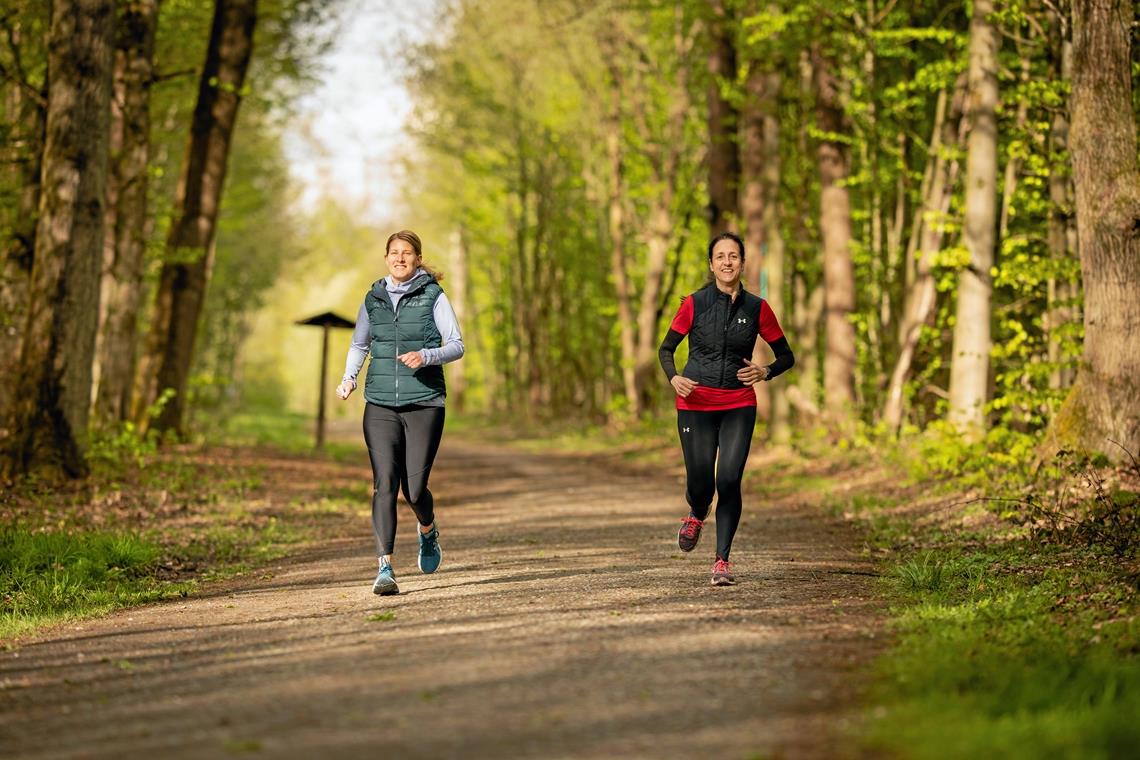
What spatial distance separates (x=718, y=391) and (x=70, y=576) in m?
4.93

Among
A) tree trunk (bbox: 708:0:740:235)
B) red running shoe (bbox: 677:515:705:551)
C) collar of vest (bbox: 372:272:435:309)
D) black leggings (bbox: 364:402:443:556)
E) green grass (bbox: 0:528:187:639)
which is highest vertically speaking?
tree trunk (bbox: 708:0:740:235)

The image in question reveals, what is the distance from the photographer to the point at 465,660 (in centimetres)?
602

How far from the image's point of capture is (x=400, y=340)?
8477 mm

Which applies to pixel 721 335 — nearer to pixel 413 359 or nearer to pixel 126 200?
pixel 413 359

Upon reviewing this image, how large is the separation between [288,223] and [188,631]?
49446 mm

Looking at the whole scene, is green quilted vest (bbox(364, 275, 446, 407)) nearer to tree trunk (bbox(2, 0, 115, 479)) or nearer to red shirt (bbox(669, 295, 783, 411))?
red shirt (bbox(669, 295, 783, 411))

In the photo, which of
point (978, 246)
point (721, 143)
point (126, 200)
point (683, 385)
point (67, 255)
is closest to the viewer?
point (683, 385)

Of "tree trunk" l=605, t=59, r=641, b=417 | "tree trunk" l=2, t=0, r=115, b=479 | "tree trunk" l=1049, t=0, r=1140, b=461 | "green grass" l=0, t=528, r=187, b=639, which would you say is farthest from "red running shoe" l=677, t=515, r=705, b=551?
"tree trunk" l=605, t=59, r=641, b=417

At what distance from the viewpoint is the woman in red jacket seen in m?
8.36

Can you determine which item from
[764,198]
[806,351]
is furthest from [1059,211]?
[764,198]

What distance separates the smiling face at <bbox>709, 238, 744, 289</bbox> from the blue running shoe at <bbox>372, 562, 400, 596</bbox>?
2896mm

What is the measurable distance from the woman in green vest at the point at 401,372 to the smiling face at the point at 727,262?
178 cm

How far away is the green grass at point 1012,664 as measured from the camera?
175 inches

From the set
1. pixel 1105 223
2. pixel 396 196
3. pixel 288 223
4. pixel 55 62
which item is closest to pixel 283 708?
pixel 1105 223
